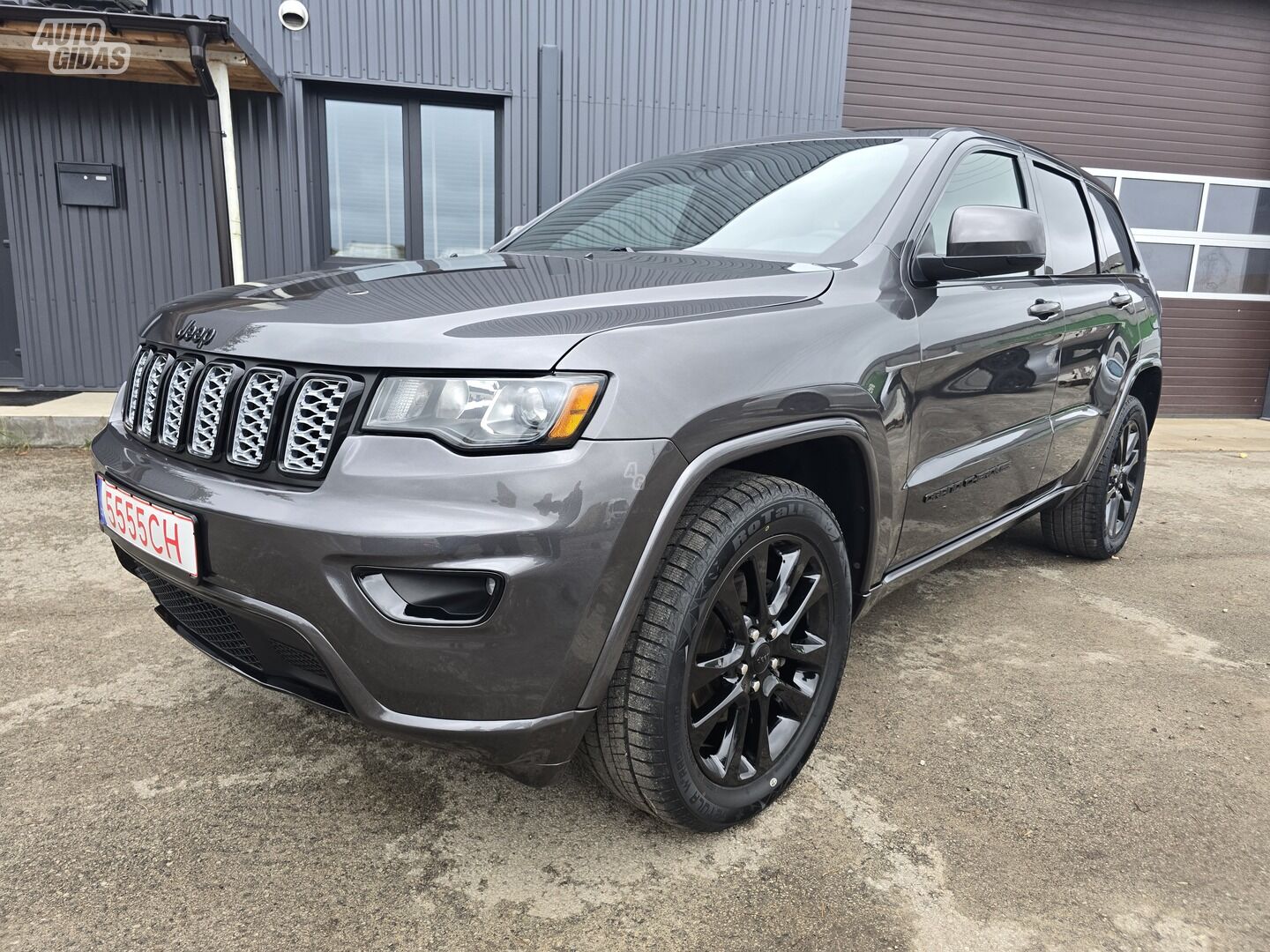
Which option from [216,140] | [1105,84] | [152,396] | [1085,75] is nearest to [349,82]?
[216,140]

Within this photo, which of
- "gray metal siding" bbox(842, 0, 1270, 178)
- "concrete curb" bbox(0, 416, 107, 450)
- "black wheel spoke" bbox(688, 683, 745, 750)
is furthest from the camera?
"gray metal siding" bbox(842, 0, 1270, 178)

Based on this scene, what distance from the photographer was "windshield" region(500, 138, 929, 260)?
2299 millimetres

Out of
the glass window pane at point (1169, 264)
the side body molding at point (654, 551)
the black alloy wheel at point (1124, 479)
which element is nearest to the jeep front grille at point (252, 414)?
A: the side body molding at point (654, 551)

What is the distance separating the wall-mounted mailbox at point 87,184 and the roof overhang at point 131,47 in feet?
2.14

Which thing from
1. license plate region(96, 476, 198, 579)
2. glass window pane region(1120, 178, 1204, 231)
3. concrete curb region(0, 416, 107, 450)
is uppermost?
glass window pane region(1120, 178, 1204, 231)

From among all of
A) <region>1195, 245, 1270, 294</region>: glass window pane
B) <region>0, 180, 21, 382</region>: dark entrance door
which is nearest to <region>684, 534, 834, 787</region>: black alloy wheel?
<region>0, 180, 21, 382</region>: dark entrance door

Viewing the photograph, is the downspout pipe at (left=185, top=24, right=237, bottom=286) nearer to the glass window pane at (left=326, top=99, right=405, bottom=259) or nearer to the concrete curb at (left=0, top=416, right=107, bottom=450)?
the glass window pane at (left=326, top=99, right=405, bottom=259)

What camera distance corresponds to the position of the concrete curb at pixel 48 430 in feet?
17.9

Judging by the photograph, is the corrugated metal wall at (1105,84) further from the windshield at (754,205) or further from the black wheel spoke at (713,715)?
the black wheel spoke at (713,715)

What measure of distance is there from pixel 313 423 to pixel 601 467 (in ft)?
1.71

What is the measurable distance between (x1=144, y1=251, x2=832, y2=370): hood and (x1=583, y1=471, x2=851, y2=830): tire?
402 mm

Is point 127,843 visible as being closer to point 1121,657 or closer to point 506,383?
point 506,383

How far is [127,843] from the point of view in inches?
69.4

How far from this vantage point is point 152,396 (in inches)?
75.2
